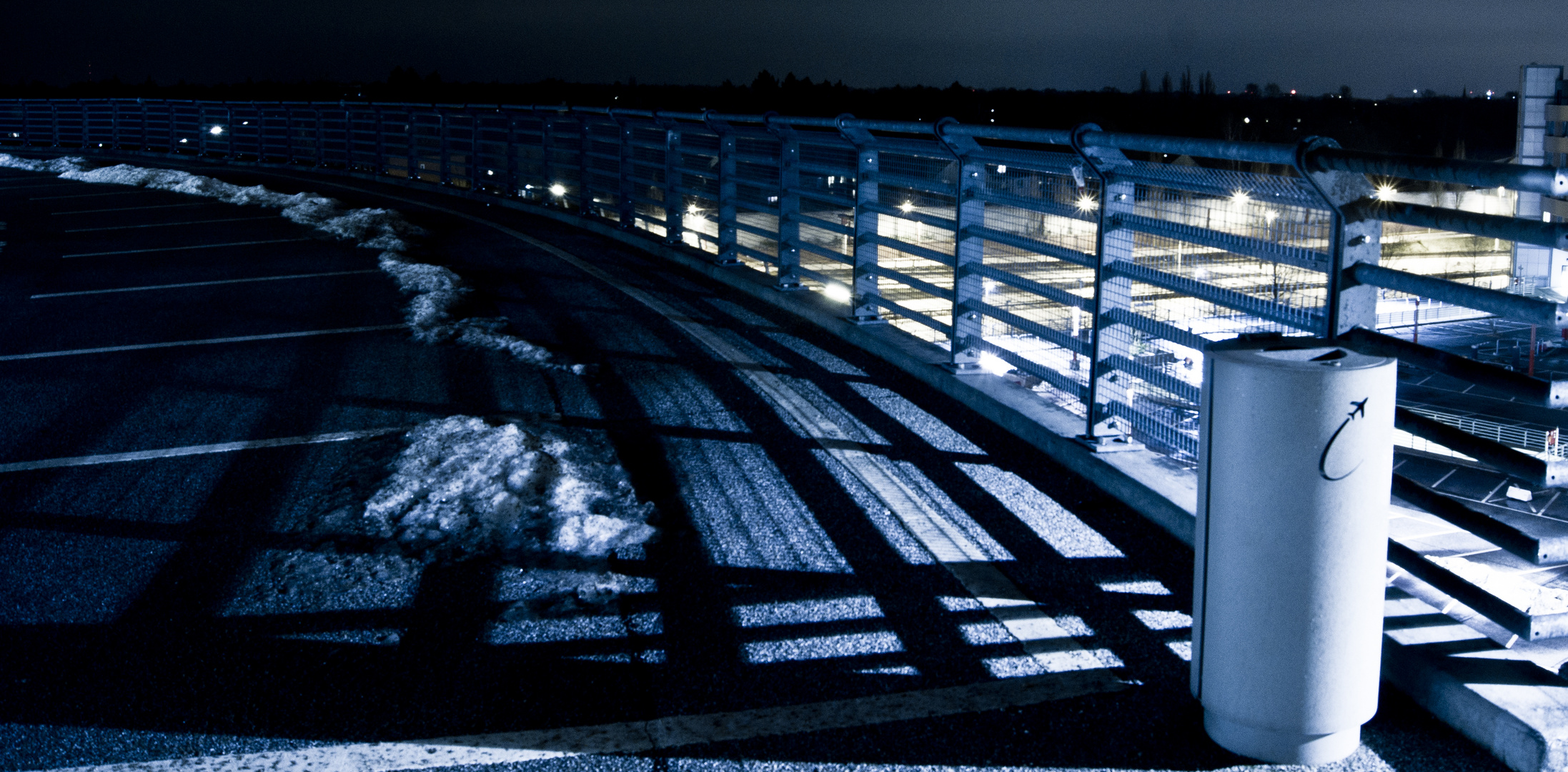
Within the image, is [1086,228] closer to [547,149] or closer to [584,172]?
[584,172]

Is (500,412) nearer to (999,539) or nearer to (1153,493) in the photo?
(999,539)

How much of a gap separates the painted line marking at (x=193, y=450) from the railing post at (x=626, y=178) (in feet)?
29.8

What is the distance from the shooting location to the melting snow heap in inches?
190

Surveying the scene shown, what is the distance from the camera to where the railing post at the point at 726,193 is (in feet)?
37.9

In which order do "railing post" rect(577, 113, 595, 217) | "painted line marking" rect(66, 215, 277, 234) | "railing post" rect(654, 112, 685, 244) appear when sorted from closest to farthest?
"railing post" rect(654, 112, 685, 244) < "railing post" rect(577, 113, 595, 217) < "painted line marking" rect(66, 215, 277, 234)

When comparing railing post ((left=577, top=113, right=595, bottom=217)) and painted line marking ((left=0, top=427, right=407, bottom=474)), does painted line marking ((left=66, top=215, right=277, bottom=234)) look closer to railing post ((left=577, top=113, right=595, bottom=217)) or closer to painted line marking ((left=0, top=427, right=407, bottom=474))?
railing post ((left=577, top=113, right=595, bottom=217))

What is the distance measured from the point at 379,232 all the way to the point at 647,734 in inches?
506

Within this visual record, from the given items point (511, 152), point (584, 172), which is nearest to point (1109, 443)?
point (584, 172)

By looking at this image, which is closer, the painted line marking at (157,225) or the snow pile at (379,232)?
the snow pile at (379,232)

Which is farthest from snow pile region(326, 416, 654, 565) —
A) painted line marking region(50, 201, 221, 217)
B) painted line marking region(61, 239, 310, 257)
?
painted line marking region(50, 201, 221, 217)

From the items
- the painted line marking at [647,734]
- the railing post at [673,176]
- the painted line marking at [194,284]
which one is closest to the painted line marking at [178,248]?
the painted line marking at [194,284]

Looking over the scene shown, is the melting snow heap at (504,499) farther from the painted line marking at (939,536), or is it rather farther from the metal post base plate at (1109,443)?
the metal post base plate at (1109,443)

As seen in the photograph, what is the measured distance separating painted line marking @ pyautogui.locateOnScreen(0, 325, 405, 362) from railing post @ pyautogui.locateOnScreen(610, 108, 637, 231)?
245 inches

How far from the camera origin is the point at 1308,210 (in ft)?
13.9
